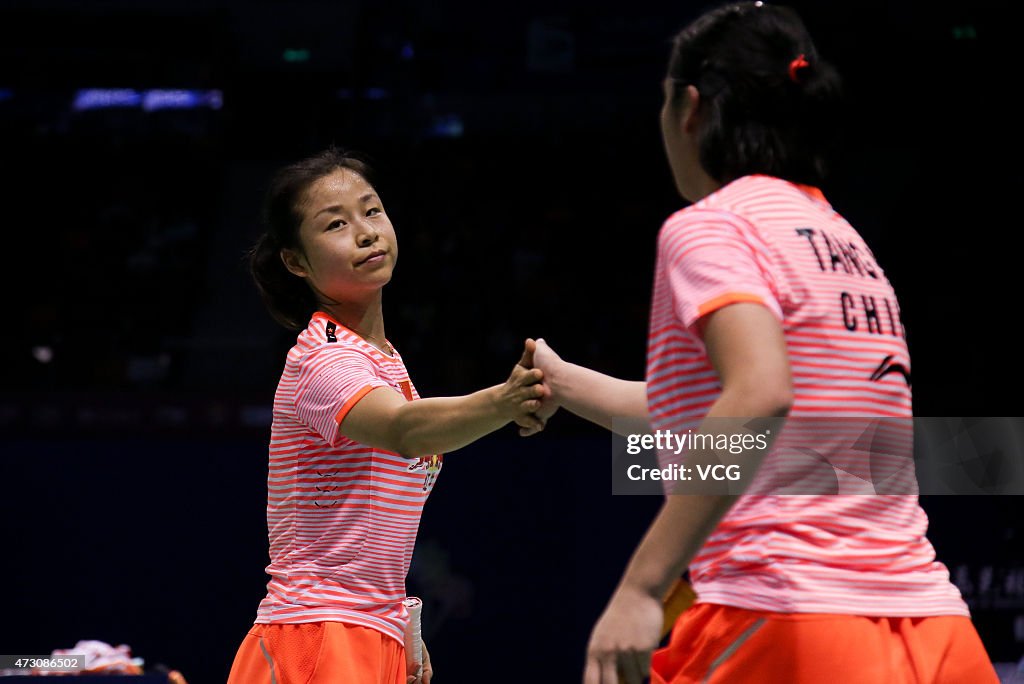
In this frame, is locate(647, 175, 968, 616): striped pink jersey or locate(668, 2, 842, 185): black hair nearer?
locate(647, 175, 968, 616): striped pink jersey

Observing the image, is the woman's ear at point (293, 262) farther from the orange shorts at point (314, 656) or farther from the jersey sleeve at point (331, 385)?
the orange shorts at point (314, 656)

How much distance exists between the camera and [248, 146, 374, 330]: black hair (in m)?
2.44

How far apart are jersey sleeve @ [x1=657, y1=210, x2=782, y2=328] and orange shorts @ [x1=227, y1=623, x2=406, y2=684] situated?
1061 millimetres

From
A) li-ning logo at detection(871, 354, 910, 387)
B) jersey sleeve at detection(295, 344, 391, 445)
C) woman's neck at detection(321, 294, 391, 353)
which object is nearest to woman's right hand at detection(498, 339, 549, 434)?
jersey sleeve at detection(295, 344, 391, 445)

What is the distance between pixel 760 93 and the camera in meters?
1.48

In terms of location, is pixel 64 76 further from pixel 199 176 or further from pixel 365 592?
pixel 365 592

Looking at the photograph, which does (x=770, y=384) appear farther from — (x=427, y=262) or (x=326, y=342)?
(x=427, y=262)

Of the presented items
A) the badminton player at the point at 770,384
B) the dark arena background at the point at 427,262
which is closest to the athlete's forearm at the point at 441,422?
the badminton player at the point at 770,384

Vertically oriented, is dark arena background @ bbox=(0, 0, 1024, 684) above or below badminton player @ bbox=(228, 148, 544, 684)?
above

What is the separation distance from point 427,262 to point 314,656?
554 cm

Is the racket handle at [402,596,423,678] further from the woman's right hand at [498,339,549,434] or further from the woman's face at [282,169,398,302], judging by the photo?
the woman's face at [282,169,398,302]

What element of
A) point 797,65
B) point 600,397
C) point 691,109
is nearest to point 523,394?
point 600,397

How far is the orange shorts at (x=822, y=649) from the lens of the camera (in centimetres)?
135

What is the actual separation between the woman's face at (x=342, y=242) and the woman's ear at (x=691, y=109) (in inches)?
37.9
